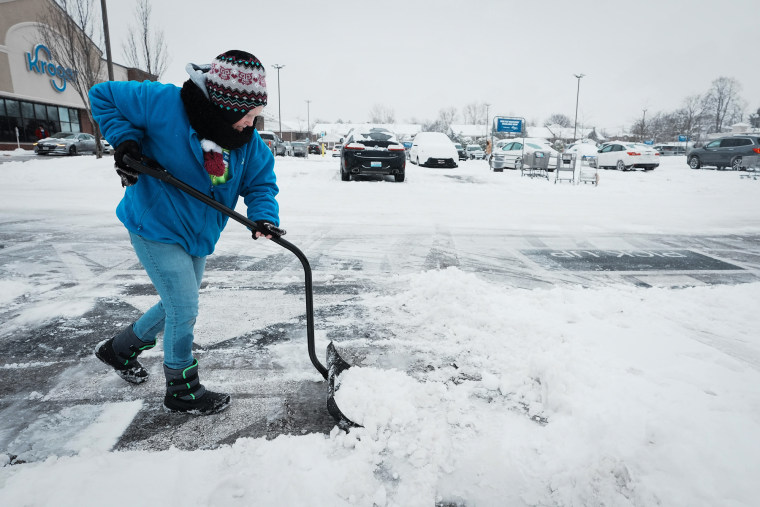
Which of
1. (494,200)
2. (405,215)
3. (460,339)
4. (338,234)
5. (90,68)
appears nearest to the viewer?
(460,339)

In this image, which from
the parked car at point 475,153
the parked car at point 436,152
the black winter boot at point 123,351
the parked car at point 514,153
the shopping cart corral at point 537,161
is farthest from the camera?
the parked car at point 475,153

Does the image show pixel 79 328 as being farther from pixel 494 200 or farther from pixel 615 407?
pixel 494 200

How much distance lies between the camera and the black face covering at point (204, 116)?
1864mm

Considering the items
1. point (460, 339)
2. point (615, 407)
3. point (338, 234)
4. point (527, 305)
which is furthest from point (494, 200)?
point (615, 407)

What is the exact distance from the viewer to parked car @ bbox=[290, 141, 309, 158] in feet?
95.3

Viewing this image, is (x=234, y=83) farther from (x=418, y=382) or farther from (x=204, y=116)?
(x=418, y=382)

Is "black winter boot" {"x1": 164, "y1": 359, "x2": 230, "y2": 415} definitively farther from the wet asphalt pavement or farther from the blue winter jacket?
the blue winter jacket

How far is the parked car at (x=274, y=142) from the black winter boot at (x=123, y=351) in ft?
63.9

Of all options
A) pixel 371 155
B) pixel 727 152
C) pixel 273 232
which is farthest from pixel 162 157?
pixel 727 152

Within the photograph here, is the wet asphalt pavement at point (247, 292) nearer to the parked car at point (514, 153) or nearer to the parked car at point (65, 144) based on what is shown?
the parked car at point (514, 153)

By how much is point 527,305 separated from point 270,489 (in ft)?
8.00

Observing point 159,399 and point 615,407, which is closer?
point 615,407

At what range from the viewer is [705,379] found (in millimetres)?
2375

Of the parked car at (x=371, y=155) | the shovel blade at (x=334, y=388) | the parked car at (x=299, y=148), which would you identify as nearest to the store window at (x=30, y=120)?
the parked car at (x=299, y=148)
